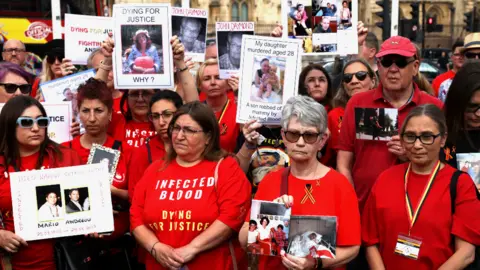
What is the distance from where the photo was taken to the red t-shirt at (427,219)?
432 cm

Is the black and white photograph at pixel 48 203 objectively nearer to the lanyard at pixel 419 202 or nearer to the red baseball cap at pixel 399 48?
the lanyard at pixel 419 202

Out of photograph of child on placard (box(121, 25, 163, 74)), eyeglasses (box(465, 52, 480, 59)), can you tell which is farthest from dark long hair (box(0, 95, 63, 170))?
eyeglasses (box(465, 52, 480, 59))

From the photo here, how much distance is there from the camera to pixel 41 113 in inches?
210


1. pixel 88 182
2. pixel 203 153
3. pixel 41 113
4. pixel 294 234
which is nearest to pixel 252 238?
pixel 294 234

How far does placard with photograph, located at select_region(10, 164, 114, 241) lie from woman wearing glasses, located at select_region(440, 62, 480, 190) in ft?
7.81

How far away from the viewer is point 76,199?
512 cm

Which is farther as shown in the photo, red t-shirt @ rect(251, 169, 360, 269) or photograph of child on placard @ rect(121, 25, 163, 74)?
photograph of child on placard @ rect(121, 25, 163, 74)

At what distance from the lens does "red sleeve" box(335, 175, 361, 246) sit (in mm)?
4355

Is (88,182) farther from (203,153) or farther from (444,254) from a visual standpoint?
(444,254)

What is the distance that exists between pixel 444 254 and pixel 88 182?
2.45 metres

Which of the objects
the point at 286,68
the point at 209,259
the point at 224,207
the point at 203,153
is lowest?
the point at 209,259

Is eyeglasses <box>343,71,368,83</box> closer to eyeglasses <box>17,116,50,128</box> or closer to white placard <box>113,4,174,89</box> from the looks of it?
white placard <box>113,4,174,89</box>

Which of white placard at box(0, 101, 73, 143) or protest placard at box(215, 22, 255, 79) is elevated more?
protest placard at box(215, 22, 255, 79)

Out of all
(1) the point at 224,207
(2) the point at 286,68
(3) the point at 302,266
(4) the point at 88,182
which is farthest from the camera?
(2) the point at 286,68
